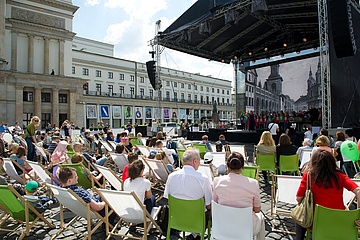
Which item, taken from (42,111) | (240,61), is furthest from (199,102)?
(240,61)

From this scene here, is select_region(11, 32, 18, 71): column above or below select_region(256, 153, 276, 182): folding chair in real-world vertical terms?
above

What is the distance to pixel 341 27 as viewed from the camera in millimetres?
9602

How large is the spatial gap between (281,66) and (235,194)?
20176 millimetres

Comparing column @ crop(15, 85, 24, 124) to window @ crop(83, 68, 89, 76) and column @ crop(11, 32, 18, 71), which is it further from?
window @ crop(83, 68, 89, 76)

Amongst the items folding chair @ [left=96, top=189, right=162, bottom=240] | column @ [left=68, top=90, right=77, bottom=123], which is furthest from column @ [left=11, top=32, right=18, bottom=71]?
folding chair @ [left=96, top=189, right=162, bottom=240]

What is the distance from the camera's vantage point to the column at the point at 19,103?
33.1m

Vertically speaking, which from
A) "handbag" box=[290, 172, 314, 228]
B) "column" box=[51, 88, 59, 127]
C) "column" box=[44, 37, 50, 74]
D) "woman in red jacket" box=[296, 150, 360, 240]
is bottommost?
"handbag" box=[290, 172, 314, 228]

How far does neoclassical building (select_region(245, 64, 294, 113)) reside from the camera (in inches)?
815

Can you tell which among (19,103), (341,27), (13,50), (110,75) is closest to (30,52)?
(13,50)

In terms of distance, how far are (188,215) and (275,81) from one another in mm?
20254

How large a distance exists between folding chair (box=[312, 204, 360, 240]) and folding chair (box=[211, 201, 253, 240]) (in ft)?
2.08

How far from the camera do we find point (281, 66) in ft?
68.4

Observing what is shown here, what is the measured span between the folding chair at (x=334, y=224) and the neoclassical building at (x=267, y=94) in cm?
1901

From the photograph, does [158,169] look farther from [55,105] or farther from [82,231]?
[55,105]
